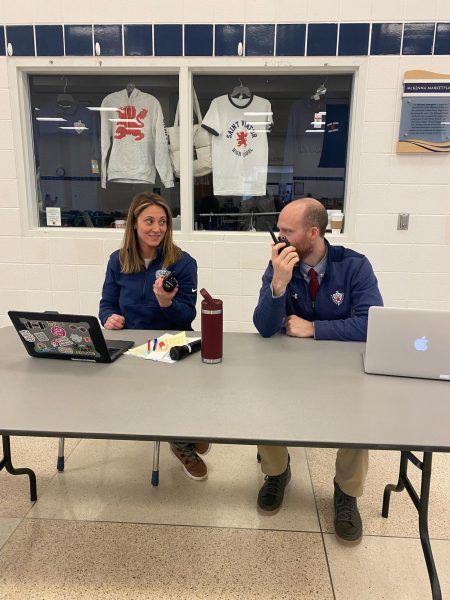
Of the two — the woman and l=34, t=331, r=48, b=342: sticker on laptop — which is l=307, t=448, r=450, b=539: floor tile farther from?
l=34, t=331, r=48, b=342: sticker on laptop

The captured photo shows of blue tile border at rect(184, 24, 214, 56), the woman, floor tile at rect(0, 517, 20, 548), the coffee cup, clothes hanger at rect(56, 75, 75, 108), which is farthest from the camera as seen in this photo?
clothes hanger at rect(56, 75, 75, 108)

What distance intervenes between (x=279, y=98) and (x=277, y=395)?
2538mm

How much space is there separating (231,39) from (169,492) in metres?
2.66

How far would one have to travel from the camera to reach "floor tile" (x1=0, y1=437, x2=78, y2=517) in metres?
1.82

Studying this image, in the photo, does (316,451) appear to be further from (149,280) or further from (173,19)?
(173,19)

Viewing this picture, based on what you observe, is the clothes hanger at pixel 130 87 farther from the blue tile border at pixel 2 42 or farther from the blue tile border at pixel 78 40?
the blue tile border at pixel 2 42

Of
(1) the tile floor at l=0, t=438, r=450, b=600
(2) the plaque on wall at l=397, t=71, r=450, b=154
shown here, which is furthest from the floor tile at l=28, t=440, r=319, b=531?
(2) the plaque on wall at l=397, t=71, r=450, b=154

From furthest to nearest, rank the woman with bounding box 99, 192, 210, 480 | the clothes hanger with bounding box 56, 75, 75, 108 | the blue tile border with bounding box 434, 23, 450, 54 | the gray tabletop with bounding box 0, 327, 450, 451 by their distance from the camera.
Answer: the clothes hanger with bounding box 56, 75, 75, 108 → the blue tile border with bounding box 434, 23, 450, 54 → the woman with bounding box 99, 192, 210, 480 → the gray tabletop with bounding box 0, 327, 450, 451

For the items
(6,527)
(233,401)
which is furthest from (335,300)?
(6,527)

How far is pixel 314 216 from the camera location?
1.76 m

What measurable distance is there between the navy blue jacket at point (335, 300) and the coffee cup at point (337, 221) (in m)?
1.26

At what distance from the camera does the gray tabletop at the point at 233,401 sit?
1.02m

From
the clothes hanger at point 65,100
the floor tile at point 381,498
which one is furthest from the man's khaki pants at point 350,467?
the clothes hanger at point 65,100

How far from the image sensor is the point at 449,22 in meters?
2.69
